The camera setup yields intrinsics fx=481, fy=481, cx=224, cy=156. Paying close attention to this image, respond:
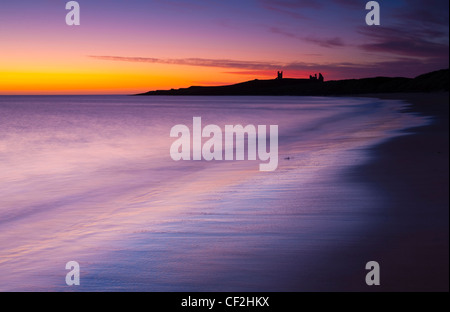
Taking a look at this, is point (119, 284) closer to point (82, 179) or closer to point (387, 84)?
point (82, 179)

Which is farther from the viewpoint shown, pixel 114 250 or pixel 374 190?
pixel 374 190

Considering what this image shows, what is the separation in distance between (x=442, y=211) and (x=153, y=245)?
362cm

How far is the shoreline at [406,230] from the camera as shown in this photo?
4.12m

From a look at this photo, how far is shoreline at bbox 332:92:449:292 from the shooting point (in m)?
4.12

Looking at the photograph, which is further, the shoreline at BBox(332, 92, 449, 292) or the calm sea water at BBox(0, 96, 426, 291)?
the calm sea water at BBox(0, 96, 426, 291)

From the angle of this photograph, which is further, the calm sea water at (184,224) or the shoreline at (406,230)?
the calm sea water at (184,224)

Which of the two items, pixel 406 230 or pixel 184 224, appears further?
pixel 184 224

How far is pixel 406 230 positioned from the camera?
17.7ft

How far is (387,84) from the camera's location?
160875 millimetres

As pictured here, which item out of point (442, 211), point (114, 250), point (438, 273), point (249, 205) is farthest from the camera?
point (249, 205)

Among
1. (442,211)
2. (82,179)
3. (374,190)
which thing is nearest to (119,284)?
(442,211)

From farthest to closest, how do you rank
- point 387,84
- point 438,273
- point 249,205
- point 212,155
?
point 387,84
point 212,155
point 249,205
point 438,273

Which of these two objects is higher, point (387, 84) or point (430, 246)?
point (387, 84)
